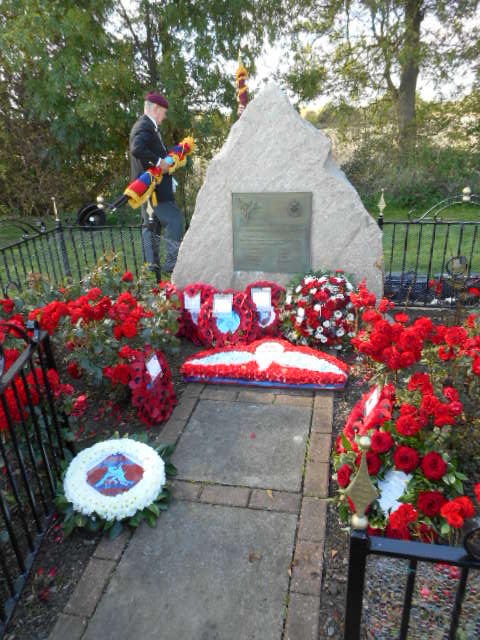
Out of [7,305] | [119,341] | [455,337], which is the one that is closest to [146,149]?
Answer: [7,305]

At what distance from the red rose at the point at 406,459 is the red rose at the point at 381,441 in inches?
2.1

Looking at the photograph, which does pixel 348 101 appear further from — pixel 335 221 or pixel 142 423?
pixel 142 423

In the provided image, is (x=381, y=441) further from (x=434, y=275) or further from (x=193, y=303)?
(x=434, y=275)

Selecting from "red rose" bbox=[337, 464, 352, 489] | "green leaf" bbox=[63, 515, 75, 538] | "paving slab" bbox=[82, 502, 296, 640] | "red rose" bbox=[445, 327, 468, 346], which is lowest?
"paving slab" bbox=[82, 502, 296, 640]

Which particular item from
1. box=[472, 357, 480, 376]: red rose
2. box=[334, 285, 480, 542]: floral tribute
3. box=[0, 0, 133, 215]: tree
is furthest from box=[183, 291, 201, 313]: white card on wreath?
box=[0, 0, 133, 215]: tree

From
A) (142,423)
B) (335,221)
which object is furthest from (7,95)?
(142,423)

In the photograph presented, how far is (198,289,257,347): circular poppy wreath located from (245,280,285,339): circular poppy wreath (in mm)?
76

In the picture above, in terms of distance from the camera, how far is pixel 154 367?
329 cm

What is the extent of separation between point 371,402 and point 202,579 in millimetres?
1229

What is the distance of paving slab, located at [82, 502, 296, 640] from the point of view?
1939 mm

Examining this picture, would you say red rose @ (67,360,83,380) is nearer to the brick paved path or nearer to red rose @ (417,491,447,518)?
the brick paved path

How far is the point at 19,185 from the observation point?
11.2 metres

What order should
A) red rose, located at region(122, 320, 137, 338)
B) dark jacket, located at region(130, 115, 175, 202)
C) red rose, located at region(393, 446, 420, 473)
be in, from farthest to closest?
dark jacket, located at region(130, 115, 175, 202) < red rose, located at region(122, 320, 137, 338) < red rose, located at region(393, 446, 420, 473)

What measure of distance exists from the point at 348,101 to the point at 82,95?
8.16 metres
